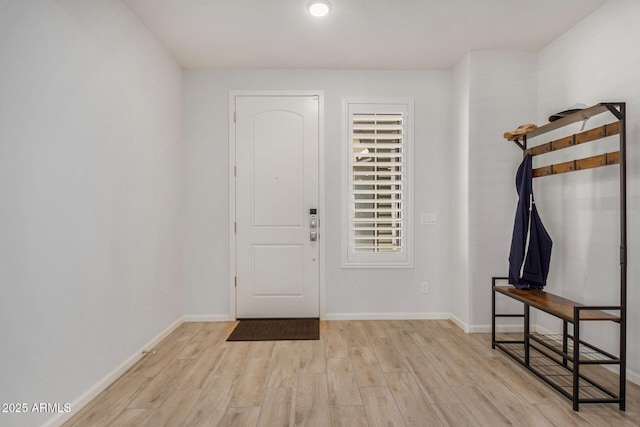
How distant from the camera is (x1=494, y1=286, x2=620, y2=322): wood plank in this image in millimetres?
2163

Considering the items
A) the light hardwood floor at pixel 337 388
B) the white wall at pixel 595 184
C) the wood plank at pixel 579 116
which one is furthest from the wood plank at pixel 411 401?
the wood plank at pixel 579 116

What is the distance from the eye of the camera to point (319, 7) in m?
2.65

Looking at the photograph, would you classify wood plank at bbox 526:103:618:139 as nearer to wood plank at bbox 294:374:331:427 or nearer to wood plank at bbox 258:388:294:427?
wood plank at bbox 294:374:331:427

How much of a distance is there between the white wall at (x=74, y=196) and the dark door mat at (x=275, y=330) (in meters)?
0.79

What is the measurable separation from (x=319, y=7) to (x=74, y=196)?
208 centimetres

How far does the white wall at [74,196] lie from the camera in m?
1.67

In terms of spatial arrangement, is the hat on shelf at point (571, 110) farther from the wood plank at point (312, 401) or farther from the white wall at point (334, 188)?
the wood plank at point (312, 401)

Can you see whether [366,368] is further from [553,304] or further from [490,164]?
[490,164]

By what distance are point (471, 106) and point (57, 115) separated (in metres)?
3.30

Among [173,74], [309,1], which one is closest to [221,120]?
[173,74]

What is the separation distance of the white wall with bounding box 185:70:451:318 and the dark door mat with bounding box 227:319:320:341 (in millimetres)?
299

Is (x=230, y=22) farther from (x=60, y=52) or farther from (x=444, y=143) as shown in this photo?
(x=444, y=143)

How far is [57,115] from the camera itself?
1.94 meters

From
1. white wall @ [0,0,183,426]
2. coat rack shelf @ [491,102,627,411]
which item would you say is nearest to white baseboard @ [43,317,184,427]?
white wall @ [0,0,183,426]
